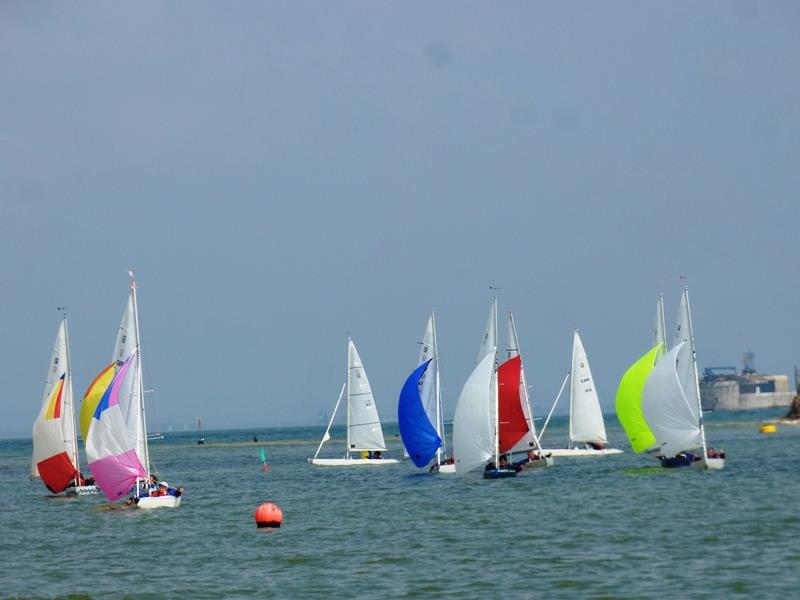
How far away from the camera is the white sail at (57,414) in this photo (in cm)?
6738

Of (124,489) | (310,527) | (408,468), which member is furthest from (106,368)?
(408,468)

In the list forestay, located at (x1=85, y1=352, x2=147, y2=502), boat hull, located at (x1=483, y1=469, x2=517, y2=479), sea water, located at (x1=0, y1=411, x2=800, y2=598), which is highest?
forestay, located at (x1=85, y1=352, x2=147, y2=502)

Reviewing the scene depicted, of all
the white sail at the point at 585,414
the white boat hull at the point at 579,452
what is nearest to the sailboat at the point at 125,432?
the white boat hull at the point at 579,452

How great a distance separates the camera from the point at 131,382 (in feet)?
180

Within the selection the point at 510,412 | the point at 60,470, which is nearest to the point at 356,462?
the point at 510,412

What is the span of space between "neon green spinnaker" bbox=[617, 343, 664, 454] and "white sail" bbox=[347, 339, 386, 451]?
64.1 ft

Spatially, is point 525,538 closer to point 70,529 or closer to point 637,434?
point 70,529

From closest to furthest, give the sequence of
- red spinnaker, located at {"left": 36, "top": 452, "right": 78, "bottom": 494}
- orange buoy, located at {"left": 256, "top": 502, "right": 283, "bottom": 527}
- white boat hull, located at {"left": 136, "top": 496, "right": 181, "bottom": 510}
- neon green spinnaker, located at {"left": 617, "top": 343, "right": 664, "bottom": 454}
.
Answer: orange buoy, located at {"left": 256, "top": 502, "right": 283, "bottom": 527} → white boat hull, located at {"left": 136, "top": 496, "right": 181, "bottom": 510} → red spinnaker, located at {"left": 36, "top": 452, "right": 78, "bottom": 494} → neon green spinnaker, located at {"left": 617, "top": 343, "right": 664, "bottom": 454}

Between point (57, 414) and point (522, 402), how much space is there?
86.5ft

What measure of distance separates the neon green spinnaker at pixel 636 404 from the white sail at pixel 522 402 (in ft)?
16.3

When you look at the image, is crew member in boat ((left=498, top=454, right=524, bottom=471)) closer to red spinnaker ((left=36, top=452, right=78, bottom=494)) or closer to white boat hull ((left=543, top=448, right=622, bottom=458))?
white boat hull ((left=543, top=448, right=622, bottom=458))

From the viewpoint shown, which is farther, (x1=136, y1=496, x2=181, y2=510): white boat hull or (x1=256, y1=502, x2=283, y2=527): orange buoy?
(x1=136, y1=496, x2=181, y2=510): white boat hull

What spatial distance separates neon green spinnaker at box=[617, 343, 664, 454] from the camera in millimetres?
71000

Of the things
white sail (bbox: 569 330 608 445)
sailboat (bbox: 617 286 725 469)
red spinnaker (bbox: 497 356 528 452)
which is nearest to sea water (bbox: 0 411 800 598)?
sailboat (bbox: 617 286 725 469)
